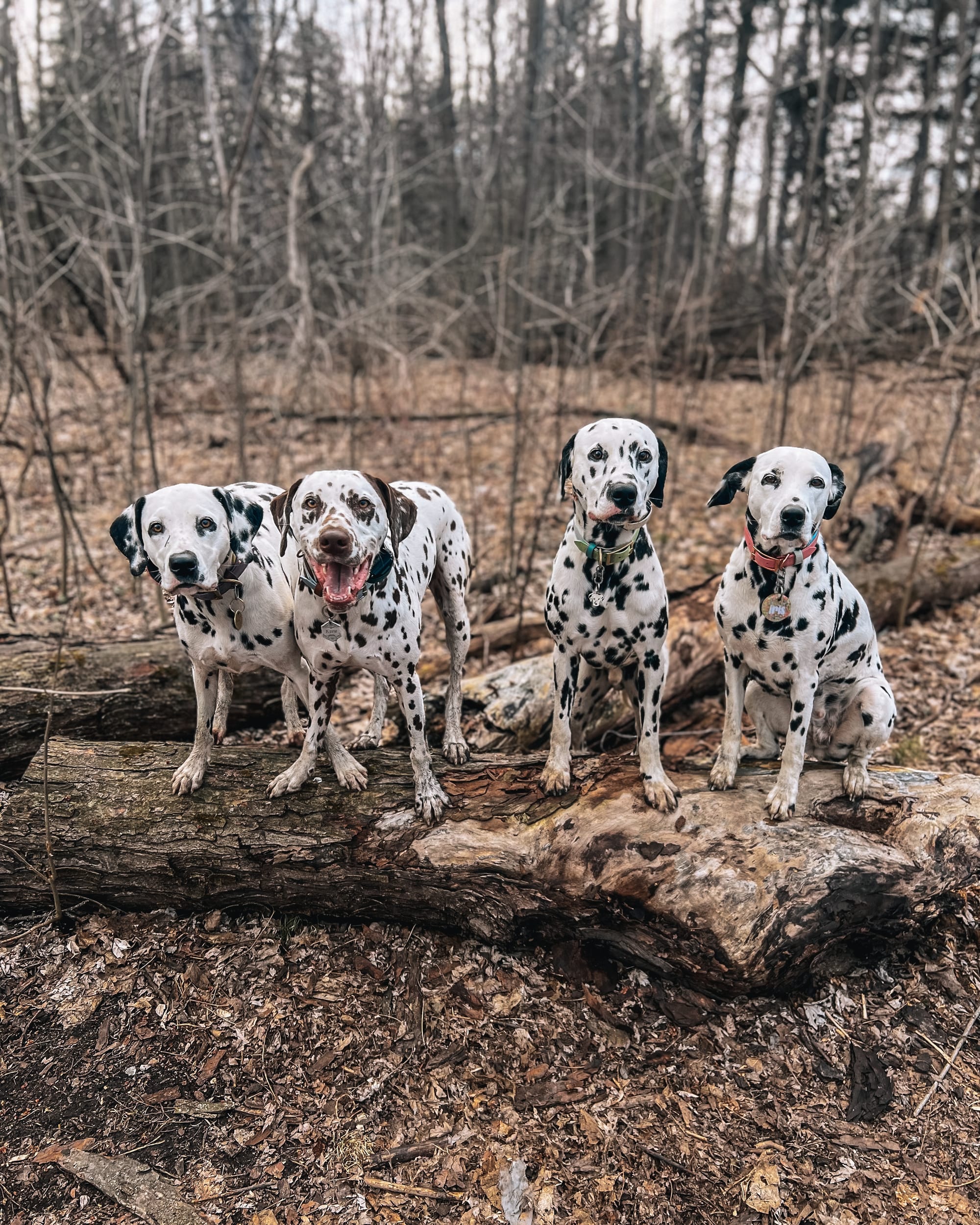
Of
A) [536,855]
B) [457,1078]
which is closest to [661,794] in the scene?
[536,855]

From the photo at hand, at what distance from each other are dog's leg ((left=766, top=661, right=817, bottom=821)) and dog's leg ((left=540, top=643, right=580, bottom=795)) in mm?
935

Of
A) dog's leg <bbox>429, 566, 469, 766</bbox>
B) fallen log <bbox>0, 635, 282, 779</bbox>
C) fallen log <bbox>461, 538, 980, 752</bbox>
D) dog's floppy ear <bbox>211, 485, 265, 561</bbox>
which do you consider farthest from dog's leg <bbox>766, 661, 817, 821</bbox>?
fallen log <bbox>0, 635, 282, 779</bbox>

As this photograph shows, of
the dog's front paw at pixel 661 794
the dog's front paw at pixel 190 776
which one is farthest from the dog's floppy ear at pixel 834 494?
the dog's front paw at pixel 190 776

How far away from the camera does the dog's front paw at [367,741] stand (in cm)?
436

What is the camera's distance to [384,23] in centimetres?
1014

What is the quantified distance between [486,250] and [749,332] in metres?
5.97

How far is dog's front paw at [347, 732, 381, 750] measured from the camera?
436 cm

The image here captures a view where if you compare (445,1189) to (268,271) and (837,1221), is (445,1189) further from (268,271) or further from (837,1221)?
(268,271)

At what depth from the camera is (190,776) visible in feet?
12.5

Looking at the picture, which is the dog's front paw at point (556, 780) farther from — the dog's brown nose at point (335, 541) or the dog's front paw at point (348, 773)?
the dog's brown nose at point (335, 541)

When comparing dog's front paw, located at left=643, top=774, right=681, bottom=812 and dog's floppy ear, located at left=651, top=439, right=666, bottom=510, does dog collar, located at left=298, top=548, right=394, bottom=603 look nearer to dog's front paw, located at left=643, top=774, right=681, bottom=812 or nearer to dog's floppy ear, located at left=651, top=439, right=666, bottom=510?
dog's floppy ear, located at left=651, top=439, right=666, bottom=510

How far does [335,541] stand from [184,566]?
66 centimetres

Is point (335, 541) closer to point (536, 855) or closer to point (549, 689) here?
point (536, 855)

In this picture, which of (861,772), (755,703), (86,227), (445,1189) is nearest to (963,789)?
(861,772)
